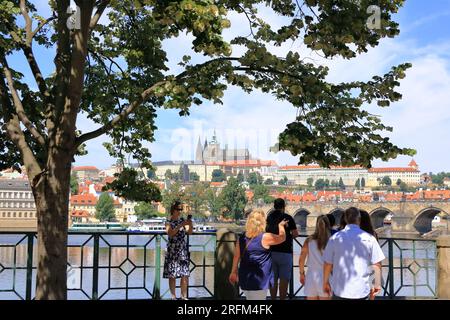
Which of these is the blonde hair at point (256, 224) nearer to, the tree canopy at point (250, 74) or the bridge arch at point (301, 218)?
the tree canopy at point (250, 74)

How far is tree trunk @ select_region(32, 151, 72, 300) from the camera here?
7328 millimetres

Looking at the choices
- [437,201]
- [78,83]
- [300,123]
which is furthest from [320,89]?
[437,201]

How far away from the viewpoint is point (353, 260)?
5.55 m

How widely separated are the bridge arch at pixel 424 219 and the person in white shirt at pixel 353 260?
9337cm

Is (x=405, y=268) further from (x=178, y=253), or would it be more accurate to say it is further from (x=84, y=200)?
(x=84, y=200)

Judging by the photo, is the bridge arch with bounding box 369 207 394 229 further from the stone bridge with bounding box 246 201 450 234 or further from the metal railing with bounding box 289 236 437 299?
the metal railing with bounding box 289 236 437 299

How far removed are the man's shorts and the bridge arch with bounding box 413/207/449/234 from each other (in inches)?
3591

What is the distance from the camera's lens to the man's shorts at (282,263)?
8008 millimetres

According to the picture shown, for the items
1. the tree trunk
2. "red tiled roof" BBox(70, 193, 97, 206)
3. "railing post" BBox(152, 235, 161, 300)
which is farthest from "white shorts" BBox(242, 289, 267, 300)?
"red tiled roof" BBox(70, 193, 97, 206)

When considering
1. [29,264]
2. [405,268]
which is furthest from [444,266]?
[29,264]

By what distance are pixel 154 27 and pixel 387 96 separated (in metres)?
4.46

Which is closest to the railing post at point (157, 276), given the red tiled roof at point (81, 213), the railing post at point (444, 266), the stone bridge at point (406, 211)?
the railing post at point (444, 266)

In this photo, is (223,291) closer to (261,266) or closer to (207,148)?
(261,266)

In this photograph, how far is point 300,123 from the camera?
752cm
